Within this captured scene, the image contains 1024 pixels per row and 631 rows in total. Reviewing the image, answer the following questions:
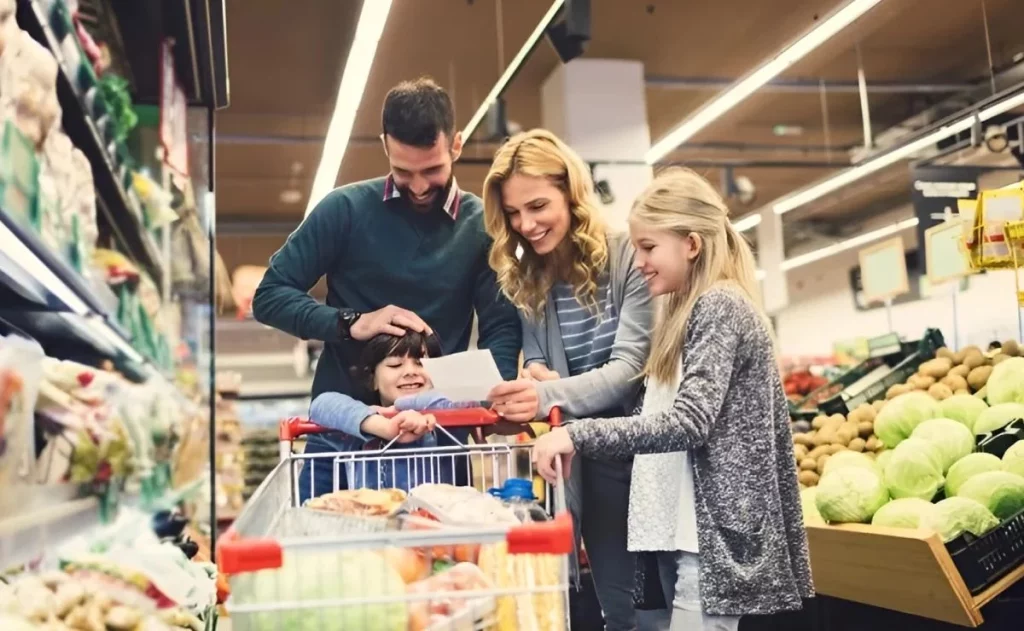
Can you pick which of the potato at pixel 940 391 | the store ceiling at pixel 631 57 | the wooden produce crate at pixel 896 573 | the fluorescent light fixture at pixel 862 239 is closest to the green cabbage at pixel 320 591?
the wooden produce crate at pixel 896 573

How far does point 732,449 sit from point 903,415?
247cm

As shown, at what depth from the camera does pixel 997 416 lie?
11.9 feet

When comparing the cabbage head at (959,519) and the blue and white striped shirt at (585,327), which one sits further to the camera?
the cabbage head at (959,519)

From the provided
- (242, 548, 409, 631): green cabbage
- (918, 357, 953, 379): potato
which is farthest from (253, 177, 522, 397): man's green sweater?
(918, 357, 953, 379): potato

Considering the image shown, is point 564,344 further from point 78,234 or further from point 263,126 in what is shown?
point 263,126

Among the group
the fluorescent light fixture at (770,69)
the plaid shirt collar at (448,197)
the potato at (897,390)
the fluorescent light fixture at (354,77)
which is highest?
the fluorescent light fixture at (770,69)

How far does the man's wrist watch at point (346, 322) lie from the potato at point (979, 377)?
3152 mm

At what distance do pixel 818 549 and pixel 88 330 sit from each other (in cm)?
237

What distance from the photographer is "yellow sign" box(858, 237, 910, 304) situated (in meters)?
5.36

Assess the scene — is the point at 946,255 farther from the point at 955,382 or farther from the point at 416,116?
the point at 416,116

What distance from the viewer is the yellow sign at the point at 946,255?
441cm

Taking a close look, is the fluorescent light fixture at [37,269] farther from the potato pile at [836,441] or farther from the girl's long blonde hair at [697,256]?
the potato pile at [836,441]

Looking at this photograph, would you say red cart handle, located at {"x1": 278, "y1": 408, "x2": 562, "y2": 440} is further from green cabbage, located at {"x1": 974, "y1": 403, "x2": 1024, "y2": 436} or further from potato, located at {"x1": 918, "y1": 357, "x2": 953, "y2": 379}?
potato, located at {"x1": 918, "y1": 357, "x2": 953, "y2": 379}

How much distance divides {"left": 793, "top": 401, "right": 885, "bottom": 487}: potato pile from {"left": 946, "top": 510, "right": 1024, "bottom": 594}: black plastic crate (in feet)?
3.99
